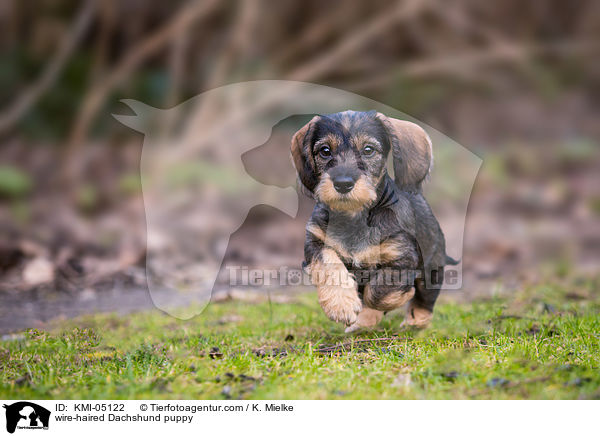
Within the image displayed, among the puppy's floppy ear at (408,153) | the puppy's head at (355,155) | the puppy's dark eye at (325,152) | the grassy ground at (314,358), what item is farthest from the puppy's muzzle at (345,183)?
the grassy ground at (314,358)

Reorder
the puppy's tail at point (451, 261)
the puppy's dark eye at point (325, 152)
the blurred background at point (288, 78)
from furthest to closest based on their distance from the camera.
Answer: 1. the blurred background at point (288, 78)
2. the puppy's tail at point (451, 261)
3. the puppy's dark eye at point (325, 152)

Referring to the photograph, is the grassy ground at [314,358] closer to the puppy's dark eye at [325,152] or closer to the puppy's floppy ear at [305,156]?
the puppy's floppy ear at [305,156]

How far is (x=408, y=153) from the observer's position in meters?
2.73

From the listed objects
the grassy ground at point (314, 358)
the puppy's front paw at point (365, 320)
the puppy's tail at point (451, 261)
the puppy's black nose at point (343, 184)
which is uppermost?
the puppy's black nose at point (343, 184)

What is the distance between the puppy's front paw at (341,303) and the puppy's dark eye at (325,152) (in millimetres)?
601

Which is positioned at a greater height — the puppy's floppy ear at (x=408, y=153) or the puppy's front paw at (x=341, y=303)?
the puppy's floppy ear at (x=408, y=153)

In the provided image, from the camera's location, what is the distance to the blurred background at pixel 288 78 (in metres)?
6.12

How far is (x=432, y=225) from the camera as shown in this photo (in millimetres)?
2945

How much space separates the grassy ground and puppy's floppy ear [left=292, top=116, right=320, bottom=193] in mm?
785

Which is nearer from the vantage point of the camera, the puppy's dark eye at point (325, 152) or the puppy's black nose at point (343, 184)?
the puppy's black nose at point (343, 184)

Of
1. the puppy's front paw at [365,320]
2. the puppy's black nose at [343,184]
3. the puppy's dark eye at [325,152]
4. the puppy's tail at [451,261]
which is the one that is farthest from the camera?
the puppy's tail at [451,261]
